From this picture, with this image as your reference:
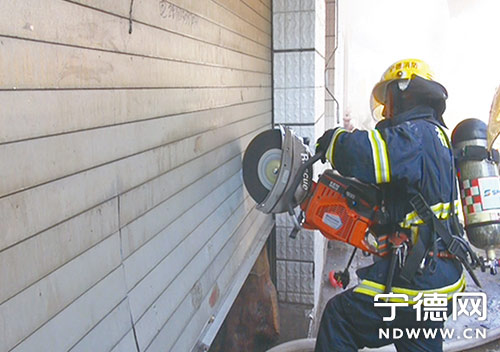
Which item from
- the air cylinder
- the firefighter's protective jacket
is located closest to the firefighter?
the firefighter's protective jacket

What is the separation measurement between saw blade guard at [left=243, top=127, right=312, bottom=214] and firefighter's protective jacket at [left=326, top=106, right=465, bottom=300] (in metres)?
0.28

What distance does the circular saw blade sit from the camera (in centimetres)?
302

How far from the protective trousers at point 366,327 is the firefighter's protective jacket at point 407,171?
0.39 feet

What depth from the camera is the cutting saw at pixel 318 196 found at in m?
2.92

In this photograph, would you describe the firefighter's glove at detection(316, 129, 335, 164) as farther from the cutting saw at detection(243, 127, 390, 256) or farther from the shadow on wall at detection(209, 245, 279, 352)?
the shadow on wall at detection(209, 245, 279, 352)

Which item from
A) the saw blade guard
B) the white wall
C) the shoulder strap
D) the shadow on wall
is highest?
the white wall

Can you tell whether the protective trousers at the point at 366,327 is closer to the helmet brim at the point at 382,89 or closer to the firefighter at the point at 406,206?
the firefighter at the point at 406,206

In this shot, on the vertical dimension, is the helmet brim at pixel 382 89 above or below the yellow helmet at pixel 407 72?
below

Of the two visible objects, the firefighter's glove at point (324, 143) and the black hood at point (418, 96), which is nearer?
the firefighter's glove at point (324, 143)

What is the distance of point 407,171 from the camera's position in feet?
8.62

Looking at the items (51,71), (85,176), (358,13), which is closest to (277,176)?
(85,176)

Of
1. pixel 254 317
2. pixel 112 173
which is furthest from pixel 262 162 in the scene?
pixel 254 317

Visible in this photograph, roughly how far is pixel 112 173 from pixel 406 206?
198 centimetres

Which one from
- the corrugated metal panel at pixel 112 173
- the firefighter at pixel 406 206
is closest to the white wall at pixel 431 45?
the firefighter at pixel 406 206
